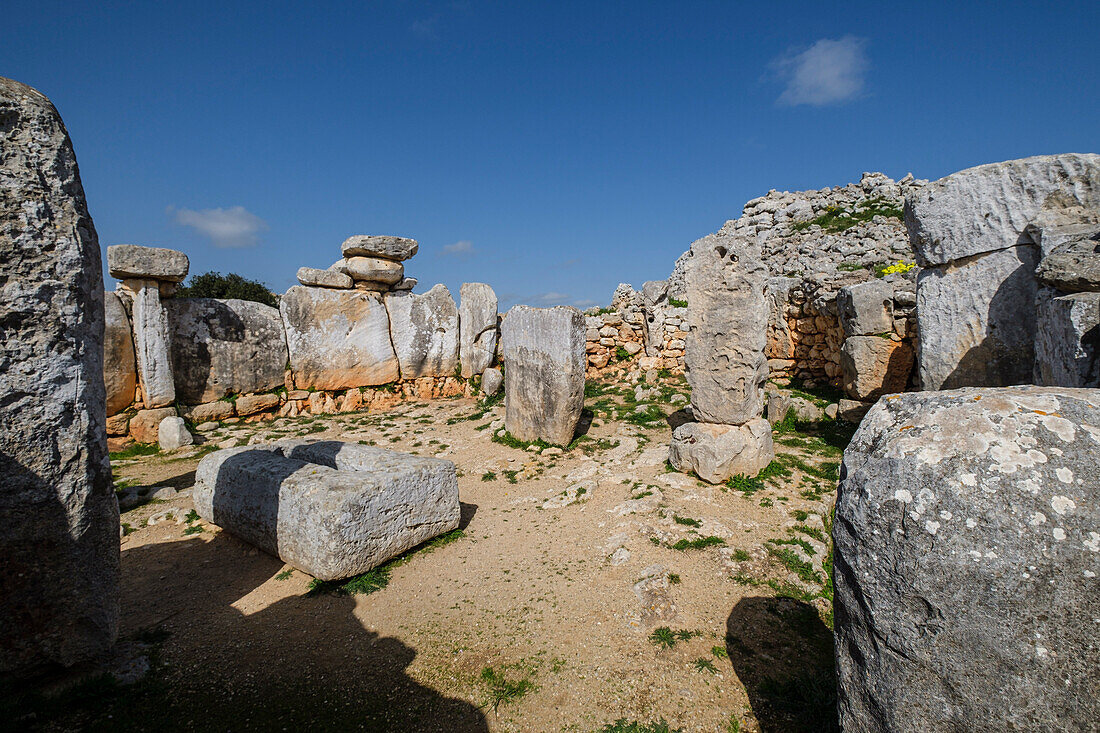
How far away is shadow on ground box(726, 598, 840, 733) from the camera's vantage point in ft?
8.00

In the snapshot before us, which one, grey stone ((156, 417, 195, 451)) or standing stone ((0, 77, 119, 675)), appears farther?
grey stone ((156, 417, 195, 451))

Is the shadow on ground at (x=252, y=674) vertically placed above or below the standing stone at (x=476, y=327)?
below

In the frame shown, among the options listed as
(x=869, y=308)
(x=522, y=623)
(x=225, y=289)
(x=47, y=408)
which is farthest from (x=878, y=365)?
(x=225, y=289)

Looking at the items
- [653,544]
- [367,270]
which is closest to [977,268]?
[653,544]

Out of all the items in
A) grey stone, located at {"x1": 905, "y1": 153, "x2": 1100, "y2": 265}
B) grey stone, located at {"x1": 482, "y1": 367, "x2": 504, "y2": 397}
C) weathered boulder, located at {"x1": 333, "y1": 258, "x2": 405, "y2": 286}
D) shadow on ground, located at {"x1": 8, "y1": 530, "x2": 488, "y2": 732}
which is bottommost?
shadow on ground, located at {"x1": 8, "y1": 530, "x2": 488, "y2": 732}

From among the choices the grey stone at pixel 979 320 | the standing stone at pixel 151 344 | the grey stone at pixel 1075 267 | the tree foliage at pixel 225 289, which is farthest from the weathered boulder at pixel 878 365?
the tree foliage at pixel 225 289

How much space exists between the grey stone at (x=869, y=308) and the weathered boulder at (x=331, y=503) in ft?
20.9

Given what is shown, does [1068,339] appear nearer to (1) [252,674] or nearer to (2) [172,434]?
(1) [252,674]

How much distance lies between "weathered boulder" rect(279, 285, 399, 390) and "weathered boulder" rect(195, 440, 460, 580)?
5138 mm

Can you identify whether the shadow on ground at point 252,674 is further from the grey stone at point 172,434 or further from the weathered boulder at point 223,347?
the weathered boulder at point 223,347

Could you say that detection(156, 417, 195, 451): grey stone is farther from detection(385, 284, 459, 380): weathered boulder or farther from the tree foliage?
the tree foliage

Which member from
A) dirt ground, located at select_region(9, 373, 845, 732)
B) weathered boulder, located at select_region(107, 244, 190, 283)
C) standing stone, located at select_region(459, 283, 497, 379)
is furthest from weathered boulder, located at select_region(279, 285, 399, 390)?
dirt ground, located at select_region(9, 373, 845, 732)

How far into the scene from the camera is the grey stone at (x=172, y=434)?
25.4ft

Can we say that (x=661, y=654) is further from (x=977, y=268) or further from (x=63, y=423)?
(x=977, y=268)
